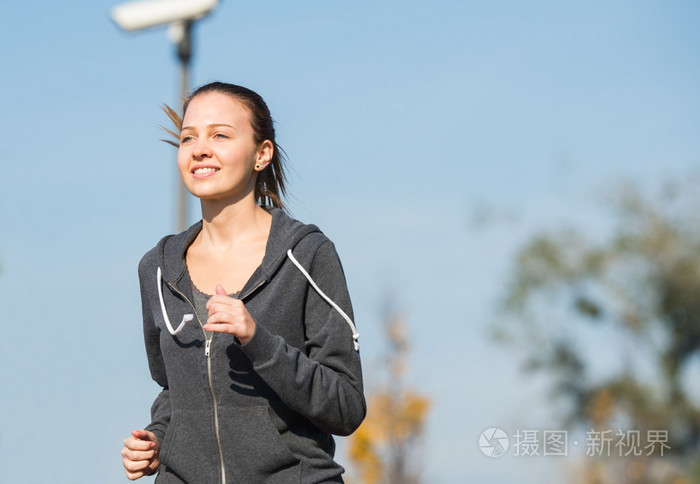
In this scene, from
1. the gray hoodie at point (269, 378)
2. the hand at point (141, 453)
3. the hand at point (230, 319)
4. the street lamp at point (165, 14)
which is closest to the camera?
the hand at point (230, 319)

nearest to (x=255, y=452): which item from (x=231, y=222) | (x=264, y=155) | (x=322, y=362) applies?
(x=322, y=362)

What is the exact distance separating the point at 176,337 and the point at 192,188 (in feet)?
1.64

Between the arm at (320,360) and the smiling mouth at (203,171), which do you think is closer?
the arm at (320,360)

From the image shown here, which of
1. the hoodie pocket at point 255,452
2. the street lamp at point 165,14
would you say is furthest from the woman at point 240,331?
the street lamp at point 165,14

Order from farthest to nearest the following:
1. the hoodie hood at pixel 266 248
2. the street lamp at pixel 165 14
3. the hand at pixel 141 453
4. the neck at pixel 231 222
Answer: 1. the street lamp at pixel 165 14
2. the neck at pixel 231 222
3. the hoodie hood at pixel 266 248
4. the hand at pixel 141 453

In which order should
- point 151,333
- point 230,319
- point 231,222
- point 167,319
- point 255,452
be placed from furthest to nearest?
1. point 151,333
2. point 231,222
3. point 167,319
4. point 255,452
5. point 230,319

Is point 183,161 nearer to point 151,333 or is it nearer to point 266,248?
point 266,248

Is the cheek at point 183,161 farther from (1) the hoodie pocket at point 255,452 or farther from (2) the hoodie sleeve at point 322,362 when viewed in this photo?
(1) the hoodie pocket at point 255,452

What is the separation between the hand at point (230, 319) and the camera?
2.70 metres

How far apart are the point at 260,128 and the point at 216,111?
18 centimetres

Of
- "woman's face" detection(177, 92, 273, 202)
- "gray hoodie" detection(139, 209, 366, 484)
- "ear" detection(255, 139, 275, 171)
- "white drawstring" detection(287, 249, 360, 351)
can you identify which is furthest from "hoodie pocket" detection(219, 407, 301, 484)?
"ear" detection(255, 139, 275, 171)

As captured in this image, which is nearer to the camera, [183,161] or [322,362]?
[322,362]

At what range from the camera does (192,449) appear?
297 centimetres

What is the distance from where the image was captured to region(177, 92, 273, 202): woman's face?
3.17 meters
